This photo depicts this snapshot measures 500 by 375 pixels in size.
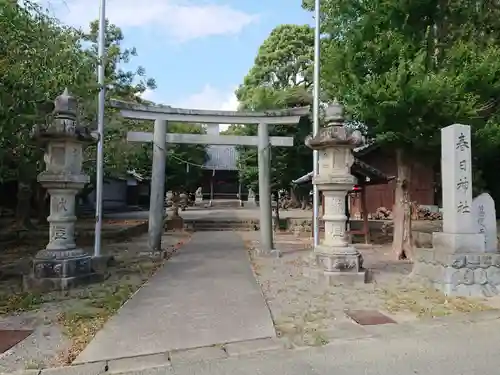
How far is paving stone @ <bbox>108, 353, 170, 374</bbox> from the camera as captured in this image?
3756 mm

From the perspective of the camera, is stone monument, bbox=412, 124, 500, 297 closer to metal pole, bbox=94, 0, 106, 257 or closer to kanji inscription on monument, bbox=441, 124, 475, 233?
kanji inscription on monument, bbox=441, 124, 475, 233

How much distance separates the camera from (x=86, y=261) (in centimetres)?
748

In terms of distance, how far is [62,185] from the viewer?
7.30m

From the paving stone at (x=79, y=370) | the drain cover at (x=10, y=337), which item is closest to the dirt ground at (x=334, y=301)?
the paving stone at (x=79, y=370)

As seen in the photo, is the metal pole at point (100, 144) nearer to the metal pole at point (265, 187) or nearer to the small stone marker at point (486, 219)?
the metal pole at point (265, 187)

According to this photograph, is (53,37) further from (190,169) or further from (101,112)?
(190,169)

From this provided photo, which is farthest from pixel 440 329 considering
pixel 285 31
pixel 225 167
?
pixel 225 167

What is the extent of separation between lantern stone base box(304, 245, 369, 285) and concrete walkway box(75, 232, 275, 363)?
1.38 metres

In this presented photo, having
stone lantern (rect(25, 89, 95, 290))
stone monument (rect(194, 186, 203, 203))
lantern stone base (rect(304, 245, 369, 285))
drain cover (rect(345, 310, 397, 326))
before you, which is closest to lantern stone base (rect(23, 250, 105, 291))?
stone lantern (rect(25, 89, 95, 290))

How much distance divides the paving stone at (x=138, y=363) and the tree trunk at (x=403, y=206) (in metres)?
8.73

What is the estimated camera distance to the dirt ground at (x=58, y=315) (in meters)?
4.04

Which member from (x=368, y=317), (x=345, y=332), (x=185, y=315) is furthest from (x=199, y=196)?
(x=345, y=332)

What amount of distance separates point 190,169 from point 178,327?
766 inches

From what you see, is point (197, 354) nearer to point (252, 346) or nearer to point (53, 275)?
point (252, 346)
